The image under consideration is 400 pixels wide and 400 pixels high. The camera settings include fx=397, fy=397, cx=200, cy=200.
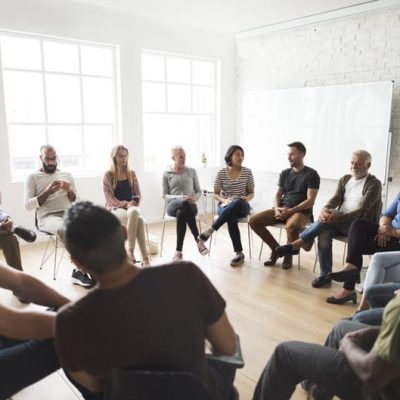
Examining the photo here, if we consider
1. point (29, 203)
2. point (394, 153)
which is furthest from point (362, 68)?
point (29, 203)

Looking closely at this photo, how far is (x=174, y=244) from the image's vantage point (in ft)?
15.2

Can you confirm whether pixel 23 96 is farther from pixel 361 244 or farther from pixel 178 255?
pixel 361 244

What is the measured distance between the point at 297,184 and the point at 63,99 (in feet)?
9.95

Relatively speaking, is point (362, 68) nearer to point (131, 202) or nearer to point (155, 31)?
point (155, 31)

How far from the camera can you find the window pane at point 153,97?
5.64 metres

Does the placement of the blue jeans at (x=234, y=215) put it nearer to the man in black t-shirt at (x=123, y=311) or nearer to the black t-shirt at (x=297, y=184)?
the black t-shirt at (x=297, y=184)

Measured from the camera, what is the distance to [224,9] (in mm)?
4918

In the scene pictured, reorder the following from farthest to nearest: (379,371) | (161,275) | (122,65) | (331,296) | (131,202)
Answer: (122,65) → (131,202) → (331,296) → (379,371) → (161,275)

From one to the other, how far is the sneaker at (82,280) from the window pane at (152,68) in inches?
126

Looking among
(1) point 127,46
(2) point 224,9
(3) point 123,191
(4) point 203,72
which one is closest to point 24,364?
(3) point 123,191

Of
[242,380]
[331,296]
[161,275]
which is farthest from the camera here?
[331,296]

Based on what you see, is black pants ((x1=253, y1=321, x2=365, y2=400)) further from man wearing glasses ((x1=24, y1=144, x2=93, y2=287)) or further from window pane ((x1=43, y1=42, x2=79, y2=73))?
window pane ((x1=43, y1=42, x2=79, y2=73))

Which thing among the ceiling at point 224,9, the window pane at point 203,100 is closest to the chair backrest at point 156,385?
the ceiling at point 224,9

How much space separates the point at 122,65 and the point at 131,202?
86.5 inches
